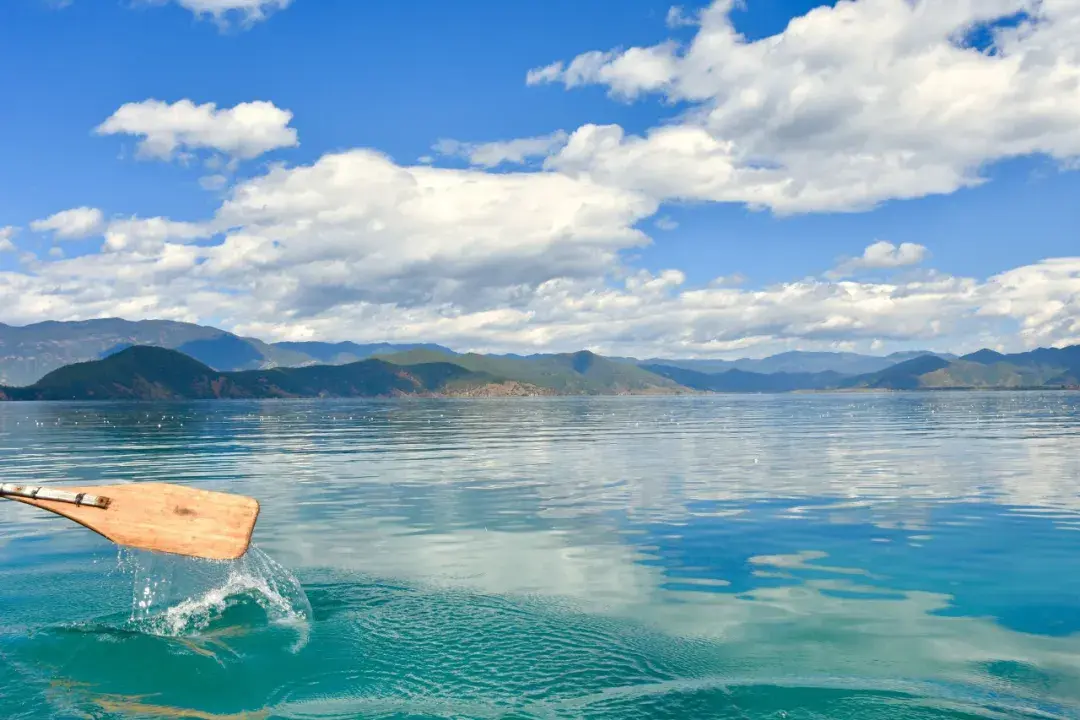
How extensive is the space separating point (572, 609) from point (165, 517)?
11035 mm

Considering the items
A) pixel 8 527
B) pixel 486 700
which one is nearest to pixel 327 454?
pixel 8 527

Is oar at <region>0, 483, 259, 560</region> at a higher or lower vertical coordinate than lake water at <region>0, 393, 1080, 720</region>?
higher

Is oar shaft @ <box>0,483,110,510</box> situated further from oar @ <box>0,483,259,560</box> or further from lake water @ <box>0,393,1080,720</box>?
lake water @ <box>0,393,1080,720</box>

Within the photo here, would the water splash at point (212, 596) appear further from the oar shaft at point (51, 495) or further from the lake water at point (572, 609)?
the oar shaft at point (51, 495)

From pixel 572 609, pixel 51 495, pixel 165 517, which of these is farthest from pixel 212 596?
pixel 572 609

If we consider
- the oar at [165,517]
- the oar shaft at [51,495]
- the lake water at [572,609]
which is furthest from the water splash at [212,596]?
the oar shaft at [51,495]

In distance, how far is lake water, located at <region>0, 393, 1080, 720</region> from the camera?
593 inches

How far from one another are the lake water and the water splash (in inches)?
3.7

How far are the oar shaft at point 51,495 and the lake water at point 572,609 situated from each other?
10.9 feet

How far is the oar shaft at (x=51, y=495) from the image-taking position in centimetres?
1806

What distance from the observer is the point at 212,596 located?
2223cm

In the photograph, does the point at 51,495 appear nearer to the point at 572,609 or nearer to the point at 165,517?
the point at 165,517

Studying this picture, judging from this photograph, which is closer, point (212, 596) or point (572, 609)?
point (572, 609)

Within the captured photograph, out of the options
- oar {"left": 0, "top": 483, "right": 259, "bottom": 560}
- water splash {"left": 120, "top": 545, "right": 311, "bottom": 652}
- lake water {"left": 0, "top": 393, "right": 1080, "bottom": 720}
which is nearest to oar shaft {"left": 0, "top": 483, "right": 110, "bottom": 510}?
oar {"left": 0, "top": 483, "right": 259, "bottom": 560}
